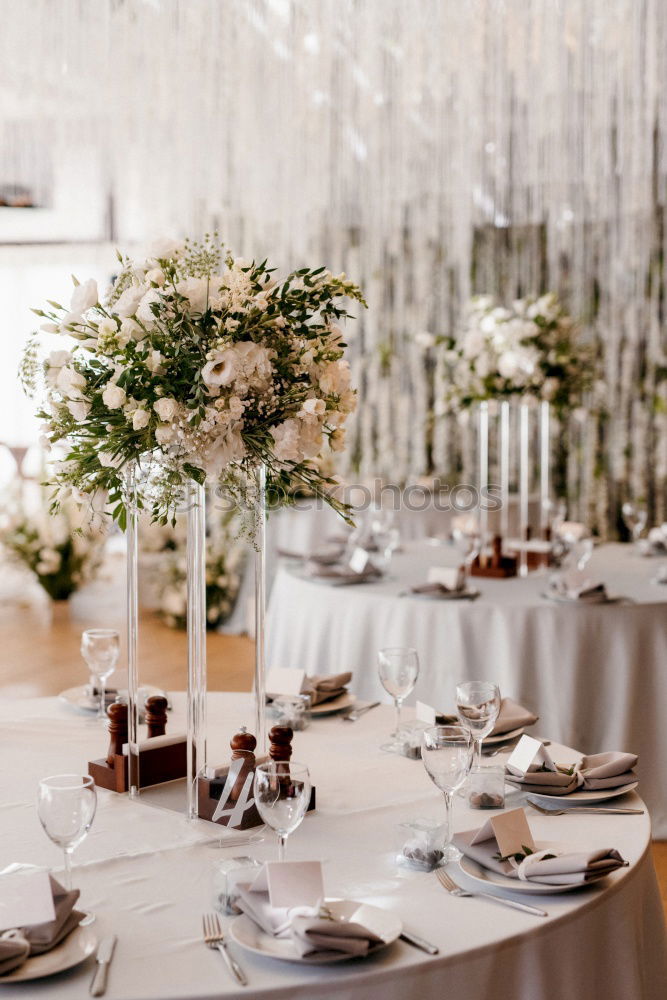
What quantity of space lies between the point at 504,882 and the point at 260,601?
2.29 ft

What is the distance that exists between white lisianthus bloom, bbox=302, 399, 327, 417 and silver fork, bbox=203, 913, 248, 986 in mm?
785

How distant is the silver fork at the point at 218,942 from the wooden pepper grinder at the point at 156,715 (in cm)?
74

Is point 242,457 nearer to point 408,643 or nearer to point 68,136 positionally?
point 408,643

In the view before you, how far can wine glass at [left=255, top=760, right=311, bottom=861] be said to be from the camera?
5.06 feet

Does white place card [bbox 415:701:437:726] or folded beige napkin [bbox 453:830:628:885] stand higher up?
white place card [bbox 415:701:437:726]

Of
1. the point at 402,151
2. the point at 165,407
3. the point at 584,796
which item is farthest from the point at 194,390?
the point at 402,151

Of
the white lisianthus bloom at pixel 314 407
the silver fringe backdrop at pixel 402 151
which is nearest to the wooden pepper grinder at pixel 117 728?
the white lisianthus bloom at pixel 314 407

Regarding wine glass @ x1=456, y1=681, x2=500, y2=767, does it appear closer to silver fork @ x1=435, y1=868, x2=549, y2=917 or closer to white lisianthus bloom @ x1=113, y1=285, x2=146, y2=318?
silver fork @ x1=435, y1=868, x2=549, y2=917

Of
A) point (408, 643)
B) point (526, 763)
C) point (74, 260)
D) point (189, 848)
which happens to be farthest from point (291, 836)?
point (74, 260)

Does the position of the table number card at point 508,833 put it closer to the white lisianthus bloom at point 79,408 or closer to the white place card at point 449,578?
the white lisianthus bloom at point 79,408

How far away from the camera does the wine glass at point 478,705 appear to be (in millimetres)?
1982

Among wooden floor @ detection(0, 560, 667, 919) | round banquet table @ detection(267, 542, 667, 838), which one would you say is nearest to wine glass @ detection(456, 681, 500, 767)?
round banquet table @ detection(267, 542, 667, 838)

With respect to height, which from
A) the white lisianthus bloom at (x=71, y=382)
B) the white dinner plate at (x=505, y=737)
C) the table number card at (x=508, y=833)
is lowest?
the white dinner plate at (x=505, y=737)

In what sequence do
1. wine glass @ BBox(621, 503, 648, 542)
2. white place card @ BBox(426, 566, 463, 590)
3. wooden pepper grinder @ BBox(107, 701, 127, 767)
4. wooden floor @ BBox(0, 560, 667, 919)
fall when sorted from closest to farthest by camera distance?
wooden pepper grinder @ BBox(107, 701, 127, 767) < white place card @ BBox(426, 566, 463, 590) < wine glass @ BBox(621, 503, 648, 542) < wooden floor @ BBox(0, 560, 667, 919)
